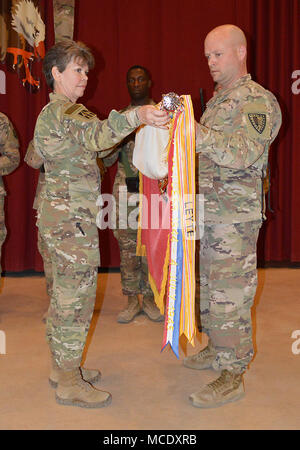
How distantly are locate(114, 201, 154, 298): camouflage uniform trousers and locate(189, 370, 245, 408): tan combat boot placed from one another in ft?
4.19

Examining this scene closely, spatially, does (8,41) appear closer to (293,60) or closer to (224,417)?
(293,60)

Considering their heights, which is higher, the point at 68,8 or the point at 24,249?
the point at 68,8

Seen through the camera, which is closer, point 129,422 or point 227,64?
point 129,422

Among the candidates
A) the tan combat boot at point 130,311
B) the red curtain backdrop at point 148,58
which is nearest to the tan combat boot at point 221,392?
the tan combat boot at point 130,311

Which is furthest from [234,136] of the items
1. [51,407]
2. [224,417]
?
[51,407]

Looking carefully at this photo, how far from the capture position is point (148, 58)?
4781 mm

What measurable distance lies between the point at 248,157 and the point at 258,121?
0.17m

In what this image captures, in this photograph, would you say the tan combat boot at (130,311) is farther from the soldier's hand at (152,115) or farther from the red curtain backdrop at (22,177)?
the soldier's hand at (152,115)

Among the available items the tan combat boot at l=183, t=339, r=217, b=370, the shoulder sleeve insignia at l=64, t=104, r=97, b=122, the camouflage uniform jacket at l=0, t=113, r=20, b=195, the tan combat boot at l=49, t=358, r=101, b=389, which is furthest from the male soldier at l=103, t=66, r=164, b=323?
the shoulder sleeve insignia at l=64, t=104, r=97, b=122

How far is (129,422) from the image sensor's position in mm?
2170

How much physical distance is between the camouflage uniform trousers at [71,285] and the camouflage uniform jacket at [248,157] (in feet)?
1.81

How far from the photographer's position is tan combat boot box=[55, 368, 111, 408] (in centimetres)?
231

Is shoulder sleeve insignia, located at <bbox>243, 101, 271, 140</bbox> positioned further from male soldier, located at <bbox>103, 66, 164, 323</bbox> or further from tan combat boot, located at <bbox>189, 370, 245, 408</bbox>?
male soldier, located at <bbox>103, 66, 164, 323</bbox>

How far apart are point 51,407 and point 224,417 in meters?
0.74
